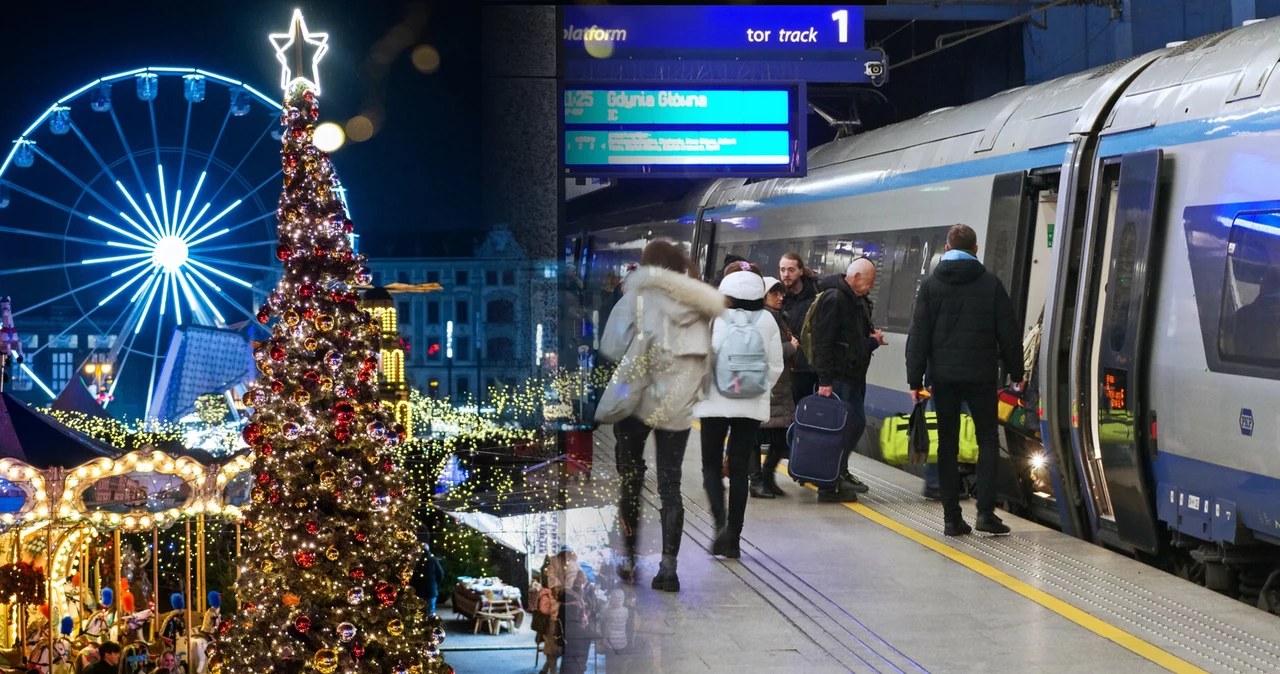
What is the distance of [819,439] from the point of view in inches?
360

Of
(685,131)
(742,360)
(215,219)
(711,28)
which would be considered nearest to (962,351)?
(742,360)

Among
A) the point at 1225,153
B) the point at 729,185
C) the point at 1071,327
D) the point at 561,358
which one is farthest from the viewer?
the point at 729,185

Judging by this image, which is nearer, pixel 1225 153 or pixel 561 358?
pixel 561 358

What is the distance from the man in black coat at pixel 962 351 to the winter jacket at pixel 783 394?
1.40 m

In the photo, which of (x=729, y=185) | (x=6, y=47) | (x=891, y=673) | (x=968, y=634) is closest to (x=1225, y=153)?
(x=968, y=634)

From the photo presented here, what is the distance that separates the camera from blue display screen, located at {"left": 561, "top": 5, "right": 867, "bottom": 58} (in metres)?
9.93

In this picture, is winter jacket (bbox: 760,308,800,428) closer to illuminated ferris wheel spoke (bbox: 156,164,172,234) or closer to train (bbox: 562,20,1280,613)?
train (bbox: 562,20,1280,613)

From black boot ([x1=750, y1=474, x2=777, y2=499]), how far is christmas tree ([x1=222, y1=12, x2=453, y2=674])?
4.54 metres

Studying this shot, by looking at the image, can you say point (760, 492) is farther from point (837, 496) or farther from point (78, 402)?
point (78, 402)

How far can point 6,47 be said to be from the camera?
24.3 feet

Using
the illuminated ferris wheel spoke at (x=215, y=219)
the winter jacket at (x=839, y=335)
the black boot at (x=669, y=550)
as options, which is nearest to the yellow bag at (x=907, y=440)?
the winter jacket at (x=839, y=335)

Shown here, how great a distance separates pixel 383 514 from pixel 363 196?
145cm

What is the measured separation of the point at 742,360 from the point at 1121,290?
2.55m

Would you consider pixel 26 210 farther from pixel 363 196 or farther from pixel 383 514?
pixel 383 514
